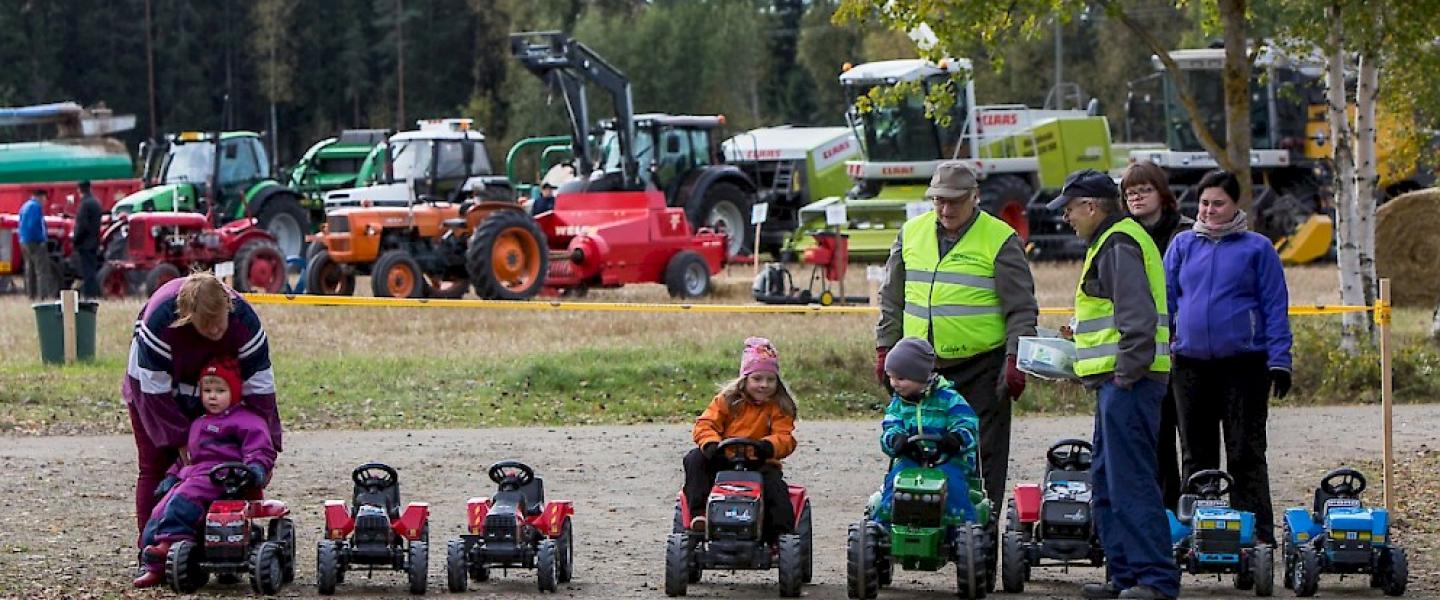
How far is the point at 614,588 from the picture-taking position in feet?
30.2

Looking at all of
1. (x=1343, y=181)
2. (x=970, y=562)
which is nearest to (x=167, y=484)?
(x=970, y=562)

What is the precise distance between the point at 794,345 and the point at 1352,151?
16.0ft

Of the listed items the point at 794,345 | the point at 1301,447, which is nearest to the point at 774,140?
the point at 794,345

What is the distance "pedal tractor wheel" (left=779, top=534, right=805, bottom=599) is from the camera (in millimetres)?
8828

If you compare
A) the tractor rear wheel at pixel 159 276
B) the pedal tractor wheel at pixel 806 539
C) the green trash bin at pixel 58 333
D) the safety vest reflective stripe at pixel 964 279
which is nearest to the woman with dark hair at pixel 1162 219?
the safety vest reflective stripe at pixel 964 279

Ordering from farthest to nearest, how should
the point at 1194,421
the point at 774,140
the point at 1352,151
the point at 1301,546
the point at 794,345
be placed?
the point at 774,140, the point at 794,345, the point at 1352,151, the point at 1194,421, the point at 1301,546

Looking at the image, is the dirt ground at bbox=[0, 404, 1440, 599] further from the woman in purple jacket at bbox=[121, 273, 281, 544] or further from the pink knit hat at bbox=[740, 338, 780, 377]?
the pink knit hat at bbox=[740, 338, 780, 377]

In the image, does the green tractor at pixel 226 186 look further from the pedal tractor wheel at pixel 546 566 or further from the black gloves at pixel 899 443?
the black gloves at pixel 899 443

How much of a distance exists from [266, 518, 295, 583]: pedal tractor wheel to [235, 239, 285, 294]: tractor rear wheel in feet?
65.1

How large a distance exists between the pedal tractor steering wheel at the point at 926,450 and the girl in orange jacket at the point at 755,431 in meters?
0.61

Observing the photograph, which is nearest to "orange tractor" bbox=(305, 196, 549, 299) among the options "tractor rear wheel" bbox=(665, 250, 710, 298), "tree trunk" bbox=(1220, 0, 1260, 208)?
"tractor rear wheel" bbox=(665, 250, 710, 298)

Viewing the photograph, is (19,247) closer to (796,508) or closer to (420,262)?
(420,262)

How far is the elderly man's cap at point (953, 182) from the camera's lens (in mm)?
9227

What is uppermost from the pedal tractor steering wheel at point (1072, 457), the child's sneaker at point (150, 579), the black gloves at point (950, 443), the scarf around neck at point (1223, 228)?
the scarf around neck at point (1223, 228)
